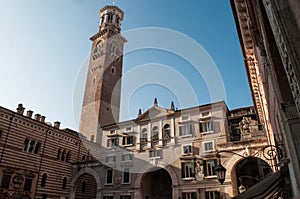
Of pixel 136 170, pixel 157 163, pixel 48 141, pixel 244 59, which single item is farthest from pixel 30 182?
pixel 244 59

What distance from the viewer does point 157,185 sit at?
90.3 feet

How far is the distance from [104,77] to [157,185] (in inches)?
883

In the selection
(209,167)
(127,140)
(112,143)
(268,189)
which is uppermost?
(127,140)

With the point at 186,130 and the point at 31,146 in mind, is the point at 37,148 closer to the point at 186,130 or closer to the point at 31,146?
the point at 31,146

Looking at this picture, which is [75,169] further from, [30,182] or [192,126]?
[192,126]

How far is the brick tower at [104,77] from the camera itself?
3947cm

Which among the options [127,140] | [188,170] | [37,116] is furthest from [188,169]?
[37,116]

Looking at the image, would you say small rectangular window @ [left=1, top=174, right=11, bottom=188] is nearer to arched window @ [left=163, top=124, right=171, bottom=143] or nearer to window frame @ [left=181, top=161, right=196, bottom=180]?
arched window @ [left=163, top=124, right=171, bottom=143]

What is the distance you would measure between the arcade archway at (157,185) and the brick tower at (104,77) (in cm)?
1347

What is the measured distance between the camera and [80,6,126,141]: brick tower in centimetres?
3947

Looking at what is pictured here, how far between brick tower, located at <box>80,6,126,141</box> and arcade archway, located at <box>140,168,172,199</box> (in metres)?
13.5

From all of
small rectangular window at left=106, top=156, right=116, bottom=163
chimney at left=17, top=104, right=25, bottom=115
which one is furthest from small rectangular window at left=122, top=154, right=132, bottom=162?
chimney at left=17, top=104, right=25, bottom=115

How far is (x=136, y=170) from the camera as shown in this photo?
26109 millimetres

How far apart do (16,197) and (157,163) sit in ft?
46.6
